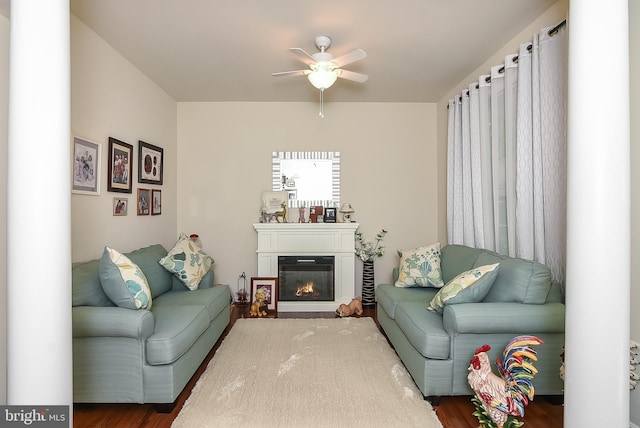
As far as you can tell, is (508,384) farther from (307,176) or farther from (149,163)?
(149,163)

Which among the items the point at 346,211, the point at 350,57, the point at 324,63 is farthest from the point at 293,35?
the point at 346,211

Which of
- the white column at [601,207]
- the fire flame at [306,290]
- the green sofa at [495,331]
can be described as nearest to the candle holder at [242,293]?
the fire flame at [306,290]

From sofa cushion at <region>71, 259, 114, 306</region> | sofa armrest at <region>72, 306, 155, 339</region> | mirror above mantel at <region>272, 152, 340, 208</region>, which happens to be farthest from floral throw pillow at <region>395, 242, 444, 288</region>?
sofa cushion at <region>71, 259, 114, 306</region>

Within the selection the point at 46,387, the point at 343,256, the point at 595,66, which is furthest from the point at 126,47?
the point at 595,66

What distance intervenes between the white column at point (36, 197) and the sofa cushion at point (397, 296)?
91.4 inches

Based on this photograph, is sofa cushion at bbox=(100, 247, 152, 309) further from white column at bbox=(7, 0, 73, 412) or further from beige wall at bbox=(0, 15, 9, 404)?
white column at bbox=(7, 0, 73, 412)

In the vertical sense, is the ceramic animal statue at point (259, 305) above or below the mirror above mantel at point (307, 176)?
below

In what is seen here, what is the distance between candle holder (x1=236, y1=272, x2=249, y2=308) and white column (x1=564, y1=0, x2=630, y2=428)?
12.4ft

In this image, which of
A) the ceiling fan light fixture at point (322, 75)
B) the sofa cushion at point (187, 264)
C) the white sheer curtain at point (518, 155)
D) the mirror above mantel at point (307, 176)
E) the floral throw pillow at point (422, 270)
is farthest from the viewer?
the mirror above mantel at point (307, 176)

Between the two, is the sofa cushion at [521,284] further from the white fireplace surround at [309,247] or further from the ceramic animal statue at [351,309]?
the white fireplace surround at [309,247]

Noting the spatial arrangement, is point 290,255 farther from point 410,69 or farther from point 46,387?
point 46,387

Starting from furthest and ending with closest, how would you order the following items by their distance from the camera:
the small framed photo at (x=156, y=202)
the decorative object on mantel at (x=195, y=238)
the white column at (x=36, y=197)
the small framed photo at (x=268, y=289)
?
the decorative object on mantel at (x=195, y=238)
the small framed photo at (x=268, y=289)
the small framed photo at (x=156, y=202)
the white column at (x=36, y=197)

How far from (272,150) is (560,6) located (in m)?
3.34

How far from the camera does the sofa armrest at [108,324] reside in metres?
2.07
